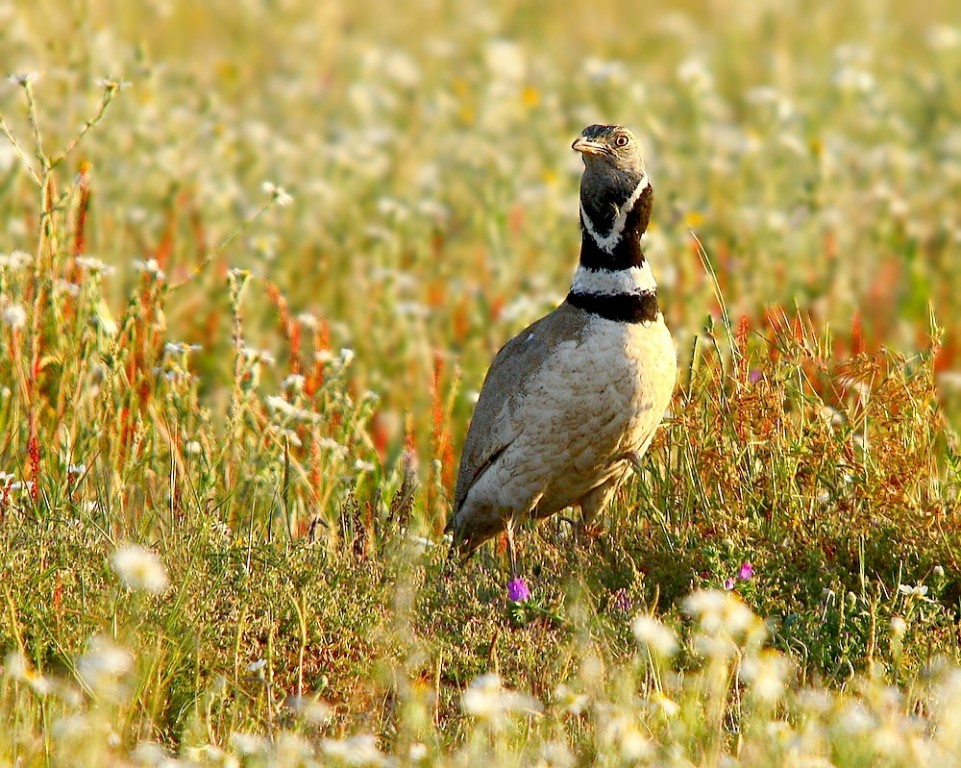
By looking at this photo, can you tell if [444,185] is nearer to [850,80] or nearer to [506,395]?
[850,80]

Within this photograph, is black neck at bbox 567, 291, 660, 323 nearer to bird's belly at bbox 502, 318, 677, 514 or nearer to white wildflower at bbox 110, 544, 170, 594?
bird's belly at bbox 502, 318, 677, 514

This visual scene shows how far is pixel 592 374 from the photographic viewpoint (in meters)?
4.70

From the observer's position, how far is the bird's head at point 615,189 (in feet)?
15.9

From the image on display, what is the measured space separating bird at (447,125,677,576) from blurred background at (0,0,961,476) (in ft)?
1.81

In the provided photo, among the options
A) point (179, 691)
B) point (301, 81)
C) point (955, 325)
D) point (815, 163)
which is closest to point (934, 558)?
point (179, 691)

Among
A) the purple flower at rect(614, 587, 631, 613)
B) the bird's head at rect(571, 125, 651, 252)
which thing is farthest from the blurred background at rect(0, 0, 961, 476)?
the purple flower at rect(614, 587, 631, 613)

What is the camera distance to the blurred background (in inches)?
295

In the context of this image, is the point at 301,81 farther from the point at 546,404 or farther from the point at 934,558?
the point at 934,558

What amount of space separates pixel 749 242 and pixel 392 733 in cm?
525

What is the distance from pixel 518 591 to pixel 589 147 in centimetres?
137

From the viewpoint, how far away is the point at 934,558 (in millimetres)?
4312

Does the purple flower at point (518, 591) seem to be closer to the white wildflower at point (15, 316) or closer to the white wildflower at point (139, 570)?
the white wildflower at point (139, 570)

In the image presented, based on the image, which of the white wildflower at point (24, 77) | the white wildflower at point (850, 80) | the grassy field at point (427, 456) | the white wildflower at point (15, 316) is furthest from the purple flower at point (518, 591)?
the white wildflower at point (850, 80)

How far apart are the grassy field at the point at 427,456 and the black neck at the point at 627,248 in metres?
0.34
